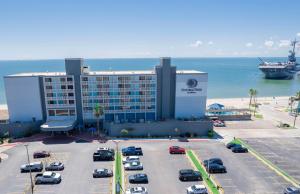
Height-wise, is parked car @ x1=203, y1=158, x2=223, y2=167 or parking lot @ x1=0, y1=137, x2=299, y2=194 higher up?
parked car @ x1=203, y1=158, x2=223, y2=167

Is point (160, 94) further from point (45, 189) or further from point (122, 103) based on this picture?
point (45, 189)

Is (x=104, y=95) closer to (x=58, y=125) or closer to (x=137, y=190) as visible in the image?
(x=58, y=125)

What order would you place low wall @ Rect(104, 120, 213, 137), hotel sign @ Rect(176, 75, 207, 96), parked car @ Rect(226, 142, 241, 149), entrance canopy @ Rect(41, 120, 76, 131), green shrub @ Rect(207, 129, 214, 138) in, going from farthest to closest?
hotel sign @ Rect(176, 75, 207, 96), green shrub @ Rect(207, 129, 214, 138), low wall @ Rect(104, 120, 213, 137), entrance canopy @ Rect(41, 120, 76, 131), parked car @ Rect(226, 142, 241, 149)

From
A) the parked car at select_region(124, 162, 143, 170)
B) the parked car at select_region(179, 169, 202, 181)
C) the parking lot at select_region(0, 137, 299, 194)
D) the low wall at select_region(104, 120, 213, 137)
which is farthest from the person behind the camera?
the low wall at select_region(104, 120, 213, 137)

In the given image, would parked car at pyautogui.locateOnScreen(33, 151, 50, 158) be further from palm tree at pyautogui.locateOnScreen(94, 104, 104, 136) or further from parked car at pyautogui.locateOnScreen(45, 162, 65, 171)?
palm tree at pyautogui.locateOnScreen(94, 104, 104, 136)

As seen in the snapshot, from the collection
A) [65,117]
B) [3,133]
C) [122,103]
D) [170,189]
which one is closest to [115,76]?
[122,103]

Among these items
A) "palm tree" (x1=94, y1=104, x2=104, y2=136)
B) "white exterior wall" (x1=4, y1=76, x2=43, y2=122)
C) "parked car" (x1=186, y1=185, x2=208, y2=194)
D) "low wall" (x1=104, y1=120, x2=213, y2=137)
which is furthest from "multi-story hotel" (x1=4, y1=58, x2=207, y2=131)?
"parked car" (x1=186, y1=185, x2=208, y2=194)

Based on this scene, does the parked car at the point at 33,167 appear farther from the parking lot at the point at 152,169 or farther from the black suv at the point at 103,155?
the black suv at the point at 103,155

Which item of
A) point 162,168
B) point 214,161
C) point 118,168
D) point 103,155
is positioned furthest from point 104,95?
point 214,161
